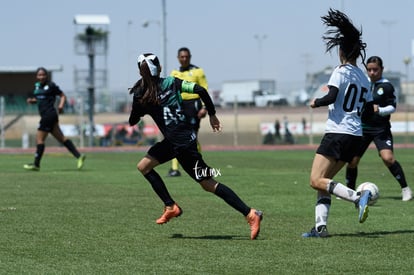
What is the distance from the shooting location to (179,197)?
1446 centimetres

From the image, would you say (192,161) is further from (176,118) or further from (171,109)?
(171,109)

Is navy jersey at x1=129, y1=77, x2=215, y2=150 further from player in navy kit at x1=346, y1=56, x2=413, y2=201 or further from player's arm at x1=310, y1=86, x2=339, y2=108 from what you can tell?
player in navy kit at x1=346, y1=56, x2=413, y2=201

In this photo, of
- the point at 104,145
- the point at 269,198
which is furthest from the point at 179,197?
the point at 104,145

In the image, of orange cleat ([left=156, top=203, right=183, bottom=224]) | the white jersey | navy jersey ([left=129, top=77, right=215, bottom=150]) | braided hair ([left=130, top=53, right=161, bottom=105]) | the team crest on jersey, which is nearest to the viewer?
the white jersey

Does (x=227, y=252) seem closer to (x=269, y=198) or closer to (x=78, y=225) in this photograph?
(x=78, y=225)

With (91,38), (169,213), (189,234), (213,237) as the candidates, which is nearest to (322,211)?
(213,237)

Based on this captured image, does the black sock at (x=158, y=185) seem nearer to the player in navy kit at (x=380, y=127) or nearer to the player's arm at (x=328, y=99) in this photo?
the player's arm at (x=328, y=99)

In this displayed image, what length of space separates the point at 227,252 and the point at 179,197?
5922 millimetres

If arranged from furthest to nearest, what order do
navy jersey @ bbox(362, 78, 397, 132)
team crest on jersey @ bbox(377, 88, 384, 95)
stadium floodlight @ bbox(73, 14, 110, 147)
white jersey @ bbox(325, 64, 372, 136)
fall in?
1. stadium floodlight @ bbox(73, 14, 110, 147)
2. team crest on jersey @ bbox(377, 88, 384, 95)
3. navy jersey @ bbox(362, 78, 397, 132)
4. white jersey @ bbox(325, 64, 372, 136)

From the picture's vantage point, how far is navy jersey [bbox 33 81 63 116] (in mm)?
20750

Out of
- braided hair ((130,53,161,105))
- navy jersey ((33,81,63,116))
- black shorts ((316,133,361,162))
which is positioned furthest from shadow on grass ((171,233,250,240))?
navy jersey ((33,81,63,116))

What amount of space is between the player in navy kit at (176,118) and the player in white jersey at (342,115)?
723mm

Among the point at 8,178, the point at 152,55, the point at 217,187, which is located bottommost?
the point at 8,178

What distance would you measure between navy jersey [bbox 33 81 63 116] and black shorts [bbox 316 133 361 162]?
Answer: 12037 millimetres
